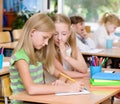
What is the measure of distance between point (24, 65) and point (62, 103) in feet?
1.47

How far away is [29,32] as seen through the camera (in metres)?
2.45

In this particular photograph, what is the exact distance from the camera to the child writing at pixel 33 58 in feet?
7.37

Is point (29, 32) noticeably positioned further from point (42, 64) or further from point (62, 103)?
point (62, 103)

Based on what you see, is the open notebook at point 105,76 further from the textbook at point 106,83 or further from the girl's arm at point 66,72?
the girl's arm at point 66,72

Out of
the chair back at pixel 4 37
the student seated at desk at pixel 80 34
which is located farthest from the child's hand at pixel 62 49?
the chair back at pixel 4 37

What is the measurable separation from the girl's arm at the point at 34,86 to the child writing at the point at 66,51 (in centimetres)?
55

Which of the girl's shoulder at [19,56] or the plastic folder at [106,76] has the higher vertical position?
the girl's shoulder at [19,56]

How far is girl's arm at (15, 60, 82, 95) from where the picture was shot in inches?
86.5

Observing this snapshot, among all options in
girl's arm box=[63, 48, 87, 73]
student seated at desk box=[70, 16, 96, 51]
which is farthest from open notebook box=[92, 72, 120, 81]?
student seated at desk box=[70, 16, 96, 51]

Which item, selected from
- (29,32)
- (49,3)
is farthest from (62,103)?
(49,3)

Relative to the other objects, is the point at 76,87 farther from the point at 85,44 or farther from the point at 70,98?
the point at 85,44

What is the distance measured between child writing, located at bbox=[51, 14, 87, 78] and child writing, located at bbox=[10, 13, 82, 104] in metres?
0.25

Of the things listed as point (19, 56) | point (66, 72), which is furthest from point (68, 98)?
point (66, 72)

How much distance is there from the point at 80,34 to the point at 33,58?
2.23m
